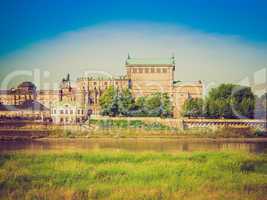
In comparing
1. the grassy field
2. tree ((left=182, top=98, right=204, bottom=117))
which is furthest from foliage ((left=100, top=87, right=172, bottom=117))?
the grassy field

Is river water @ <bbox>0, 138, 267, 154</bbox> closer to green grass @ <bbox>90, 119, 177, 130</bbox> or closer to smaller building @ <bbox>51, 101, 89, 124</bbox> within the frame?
green grass @ <bbox>90, 119, 177, 130</bbox>

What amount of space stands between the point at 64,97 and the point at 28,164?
32510 mm

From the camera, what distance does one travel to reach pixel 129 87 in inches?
1628

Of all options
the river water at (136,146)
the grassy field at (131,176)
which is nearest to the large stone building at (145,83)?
the river water at (136,146)

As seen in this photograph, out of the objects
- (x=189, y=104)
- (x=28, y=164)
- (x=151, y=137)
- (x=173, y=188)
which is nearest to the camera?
(x=173, y=188)

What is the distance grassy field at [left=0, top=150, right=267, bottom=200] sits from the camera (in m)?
7.34

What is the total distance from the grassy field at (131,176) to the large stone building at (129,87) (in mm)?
28104

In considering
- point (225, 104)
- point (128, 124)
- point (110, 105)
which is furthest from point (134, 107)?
point (225, 104)

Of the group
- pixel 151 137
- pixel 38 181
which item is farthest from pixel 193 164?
pixel 151 137

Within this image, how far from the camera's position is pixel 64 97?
4178 cm

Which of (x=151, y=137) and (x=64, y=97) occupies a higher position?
(x=64, y=97)

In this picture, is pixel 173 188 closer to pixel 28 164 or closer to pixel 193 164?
pixel 193 164

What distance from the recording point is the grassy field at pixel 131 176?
7.34m

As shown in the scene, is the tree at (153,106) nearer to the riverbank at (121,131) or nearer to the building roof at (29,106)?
the riverbank at (121,131)
